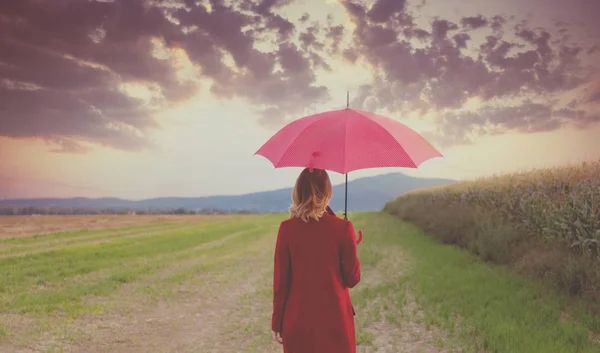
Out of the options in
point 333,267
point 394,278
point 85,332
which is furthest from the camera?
point 394,278

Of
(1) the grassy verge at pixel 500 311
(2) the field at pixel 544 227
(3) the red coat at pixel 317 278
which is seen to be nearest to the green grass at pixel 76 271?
(1) the grassy verge at pixel 500 311

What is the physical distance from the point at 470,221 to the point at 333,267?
14.1 meters

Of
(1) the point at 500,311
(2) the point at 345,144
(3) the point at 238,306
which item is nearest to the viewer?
(2) the point at 345,144

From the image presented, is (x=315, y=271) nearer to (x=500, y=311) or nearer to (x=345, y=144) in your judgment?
(x=345, y=144)

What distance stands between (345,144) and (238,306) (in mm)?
7375

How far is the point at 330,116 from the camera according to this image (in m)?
4.39

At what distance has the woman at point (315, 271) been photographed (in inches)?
133

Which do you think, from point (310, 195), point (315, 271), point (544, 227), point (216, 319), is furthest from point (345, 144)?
point (544, 227)

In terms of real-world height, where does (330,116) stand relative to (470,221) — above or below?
above

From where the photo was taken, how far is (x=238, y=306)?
10438mm

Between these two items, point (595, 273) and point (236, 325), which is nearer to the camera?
point (595, 273)

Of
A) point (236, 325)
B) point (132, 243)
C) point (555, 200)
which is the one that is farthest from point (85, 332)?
point (132, 243)

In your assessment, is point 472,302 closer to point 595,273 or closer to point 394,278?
point 595,273

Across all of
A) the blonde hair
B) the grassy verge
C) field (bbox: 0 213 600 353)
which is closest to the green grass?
field (bbox: 0 213 600 353)
